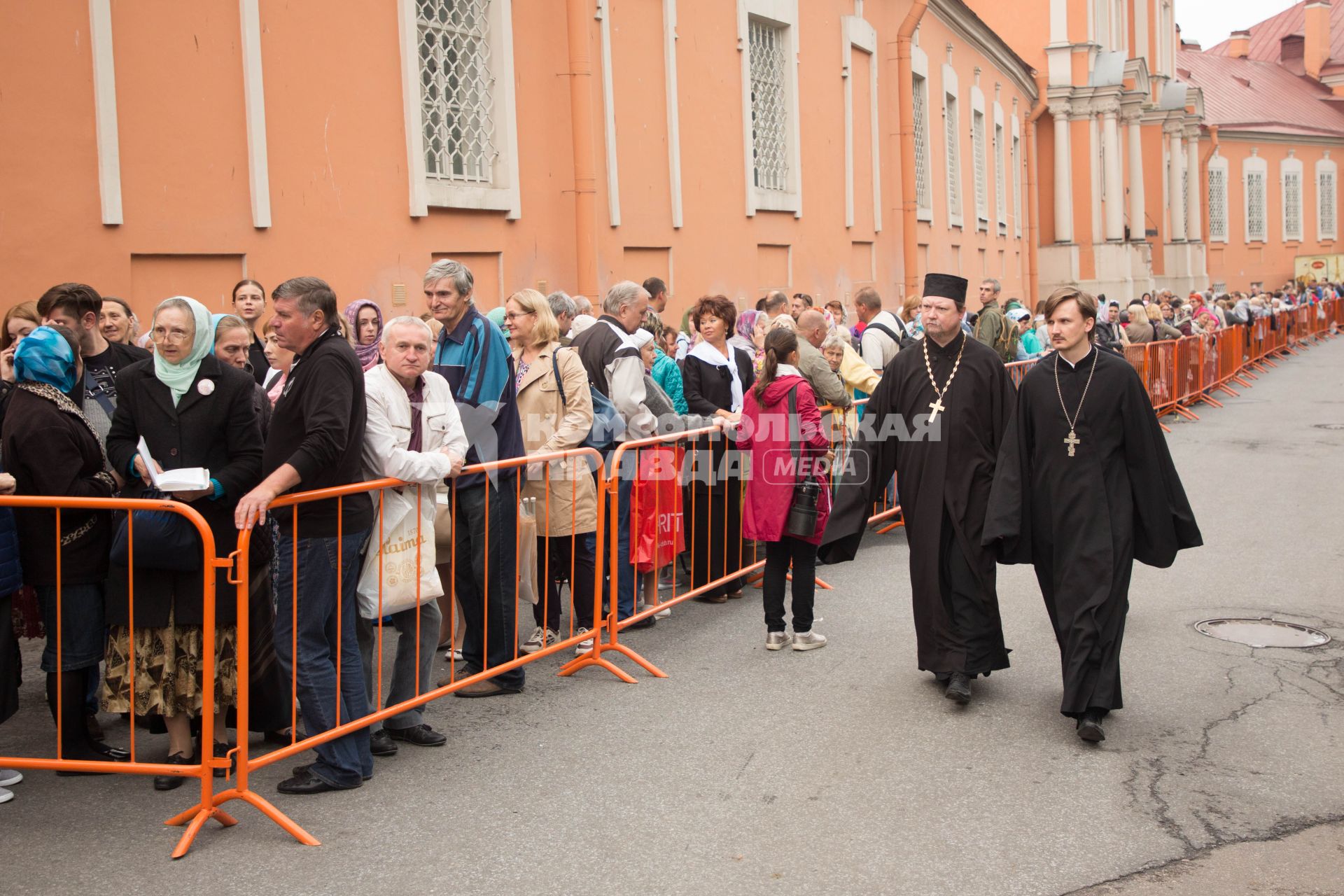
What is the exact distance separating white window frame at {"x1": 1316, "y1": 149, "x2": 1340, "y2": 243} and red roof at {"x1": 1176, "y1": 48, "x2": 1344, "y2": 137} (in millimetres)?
1378

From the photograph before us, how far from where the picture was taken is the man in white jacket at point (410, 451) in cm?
530

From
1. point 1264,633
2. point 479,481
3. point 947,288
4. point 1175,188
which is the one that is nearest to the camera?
point 479,481

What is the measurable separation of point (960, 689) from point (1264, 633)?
2.22 m

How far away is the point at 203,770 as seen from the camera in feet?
15.0

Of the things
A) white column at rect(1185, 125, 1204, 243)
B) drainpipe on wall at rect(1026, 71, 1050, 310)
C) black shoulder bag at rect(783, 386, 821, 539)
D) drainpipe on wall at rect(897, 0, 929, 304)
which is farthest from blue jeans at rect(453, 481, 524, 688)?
white column at rect(1185, 125, 1204, 243)

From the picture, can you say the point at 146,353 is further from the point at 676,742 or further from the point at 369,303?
the point at 676,742

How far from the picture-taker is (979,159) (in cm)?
2956

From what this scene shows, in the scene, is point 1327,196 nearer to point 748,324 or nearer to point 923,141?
point 923,141

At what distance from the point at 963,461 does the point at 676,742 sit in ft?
6.18

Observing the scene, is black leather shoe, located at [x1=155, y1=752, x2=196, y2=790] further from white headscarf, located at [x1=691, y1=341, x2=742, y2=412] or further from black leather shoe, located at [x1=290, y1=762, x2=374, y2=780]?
white headscarf, located at [x1=691, y1=341, x2=742, y2=412]

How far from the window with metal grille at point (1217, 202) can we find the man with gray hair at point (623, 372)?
189 feet

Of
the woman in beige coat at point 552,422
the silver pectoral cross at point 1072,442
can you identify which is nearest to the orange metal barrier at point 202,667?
the woman in beige coat at point 552,422

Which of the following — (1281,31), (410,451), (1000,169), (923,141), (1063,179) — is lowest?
(410,451)

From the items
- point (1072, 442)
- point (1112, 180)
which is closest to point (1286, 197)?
point (1112, 180)
